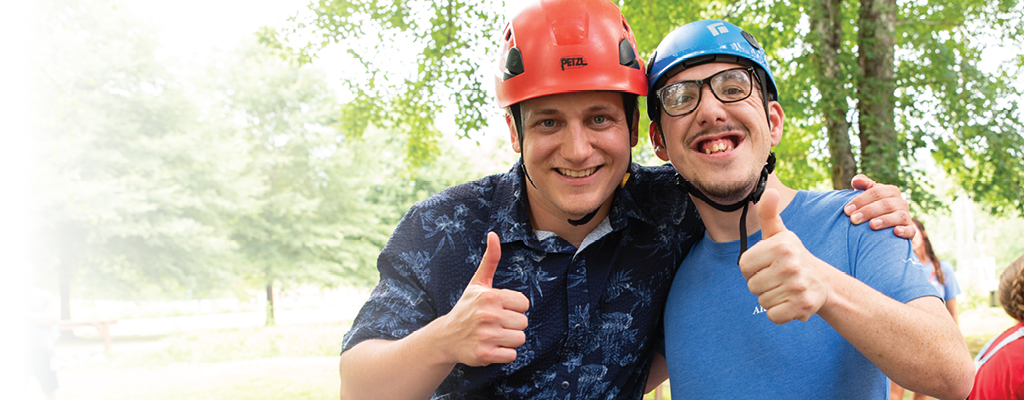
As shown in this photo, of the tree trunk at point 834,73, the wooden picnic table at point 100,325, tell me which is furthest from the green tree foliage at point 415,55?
the wooden picnic table at point 100,325

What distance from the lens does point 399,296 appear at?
2.44m

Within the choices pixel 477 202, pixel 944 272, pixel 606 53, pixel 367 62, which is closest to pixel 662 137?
pixel 606 53

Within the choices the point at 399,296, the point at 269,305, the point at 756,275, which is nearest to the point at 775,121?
the point at 756,275

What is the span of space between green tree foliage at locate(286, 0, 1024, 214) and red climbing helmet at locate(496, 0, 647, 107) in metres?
4.92

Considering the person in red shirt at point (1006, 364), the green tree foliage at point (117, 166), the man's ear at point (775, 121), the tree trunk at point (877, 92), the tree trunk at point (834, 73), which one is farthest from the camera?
the green tree foliage at point (117, 166)

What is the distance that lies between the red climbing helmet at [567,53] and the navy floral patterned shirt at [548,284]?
1.48 ft

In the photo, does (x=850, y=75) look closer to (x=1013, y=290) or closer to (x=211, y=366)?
(x=1013, y=290)

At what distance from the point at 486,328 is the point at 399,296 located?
0.64 metres

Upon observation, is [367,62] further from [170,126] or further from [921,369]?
[170,126]

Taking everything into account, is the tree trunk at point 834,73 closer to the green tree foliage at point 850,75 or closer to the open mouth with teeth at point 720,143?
the green tree foliage at point 850,75

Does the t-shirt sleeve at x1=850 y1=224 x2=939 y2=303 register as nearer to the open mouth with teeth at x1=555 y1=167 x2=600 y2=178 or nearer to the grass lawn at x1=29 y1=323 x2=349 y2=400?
the open mouth with teeth at x1=555 y1=167 x2=600 y2=178

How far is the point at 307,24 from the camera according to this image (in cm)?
908

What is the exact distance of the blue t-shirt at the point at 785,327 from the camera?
200cm

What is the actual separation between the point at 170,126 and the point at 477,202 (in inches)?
884
